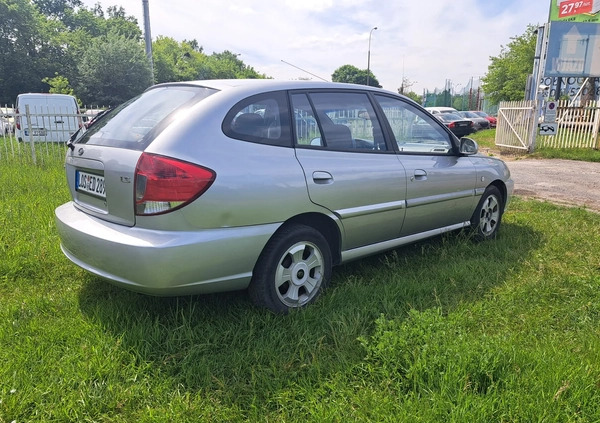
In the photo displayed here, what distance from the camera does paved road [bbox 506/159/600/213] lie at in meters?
7.37

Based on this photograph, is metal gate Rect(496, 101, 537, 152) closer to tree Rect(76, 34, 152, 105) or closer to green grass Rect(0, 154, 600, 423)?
green grass Rect(0, 154, 600, 423)

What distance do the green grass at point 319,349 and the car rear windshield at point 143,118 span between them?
3.59 feet

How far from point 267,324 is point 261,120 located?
4.30 feet

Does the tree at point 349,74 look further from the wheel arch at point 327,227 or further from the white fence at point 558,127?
the wheel arch at point 327,227

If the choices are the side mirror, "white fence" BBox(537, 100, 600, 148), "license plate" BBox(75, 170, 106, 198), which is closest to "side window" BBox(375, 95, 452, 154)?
the side mirror

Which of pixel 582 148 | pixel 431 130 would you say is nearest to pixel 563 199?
pixel 431 130

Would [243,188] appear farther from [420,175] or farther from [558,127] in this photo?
[558,127]

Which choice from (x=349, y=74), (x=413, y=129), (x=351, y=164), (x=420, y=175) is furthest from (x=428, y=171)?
(x=349, y=74)

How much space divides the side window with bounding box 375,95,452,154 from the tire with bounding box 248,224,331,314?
128 centimetres

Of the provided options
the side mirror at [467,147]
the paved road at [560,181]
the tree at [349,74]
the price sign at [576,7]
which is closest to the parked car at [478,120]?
the price sign at [576,7]

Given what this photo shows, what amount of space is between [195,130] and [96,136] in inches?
35.3

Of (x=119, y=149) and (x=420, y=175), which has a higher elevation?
(x=119, y=149)

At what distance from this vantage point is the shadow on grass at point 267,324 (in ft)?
7.67

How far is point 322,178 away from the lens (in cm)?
304
